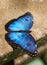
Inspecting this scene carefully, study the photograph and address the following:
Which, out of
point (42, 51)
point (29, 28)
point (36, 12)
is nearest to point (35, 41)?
point (29, 28)

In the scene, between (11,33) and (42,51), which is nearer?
(11,33)

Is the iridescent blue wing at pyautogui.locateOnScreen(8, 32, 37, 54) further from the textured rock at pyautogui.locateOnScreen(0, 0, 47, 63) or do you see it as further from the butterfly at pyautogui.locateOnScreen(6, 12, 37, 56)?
the textured rock at pyautogui.locateOnScreen(0, 0, 47, 63)

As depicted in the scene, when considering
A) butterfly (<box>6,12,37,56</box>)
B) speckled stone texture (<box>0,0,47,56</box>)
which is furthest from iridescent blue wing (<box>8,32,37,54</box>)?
speckled stone texture (<box>0,0,47,56</box>)

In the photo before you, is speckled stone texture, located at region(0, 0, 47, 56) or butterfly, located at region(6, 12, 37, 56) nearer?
butterfly, located at region(6, 12, 37, 56)

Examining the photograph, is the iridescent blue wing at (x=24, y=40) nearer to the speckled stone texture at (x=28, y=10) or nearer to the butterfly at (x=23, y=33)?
Answer: the butterfly at (x=23, y=33)

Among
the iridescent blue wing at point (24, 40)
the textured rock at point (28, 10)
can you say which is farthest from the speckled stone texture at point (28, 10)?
the iridescent blue wing at point (24, 40)

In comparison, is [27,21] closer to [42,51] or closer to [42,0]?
[42,0]

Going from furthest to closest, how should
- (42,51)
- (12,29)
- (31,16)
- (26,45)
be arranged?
(42,51) < (31,16) < (12,29) < (26,45)
